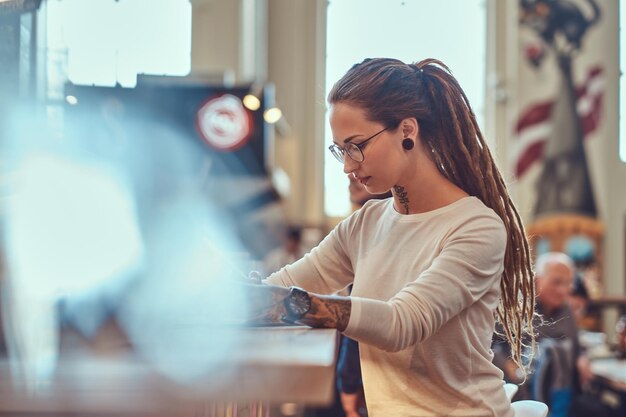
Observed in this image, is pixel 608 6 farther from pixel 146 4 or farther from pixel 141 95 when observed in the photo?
pixel 146 4

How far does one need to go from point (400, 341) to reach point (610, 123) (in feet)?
37.6

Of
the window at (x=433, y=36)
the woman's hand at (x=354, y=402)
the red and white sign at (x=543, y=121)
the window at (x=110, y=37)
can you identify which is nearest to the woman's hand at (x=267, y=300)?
the window at (x=110, y=37)

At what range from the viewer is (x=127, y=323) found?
2.91 meters

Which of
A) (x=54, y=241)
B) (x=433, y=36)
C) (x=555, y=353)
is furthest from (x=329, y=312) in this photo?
(x=433, y=36)

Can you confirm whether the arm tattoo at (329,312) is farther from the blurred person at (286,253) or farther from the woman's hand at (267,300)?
the blurred person at (286,253)

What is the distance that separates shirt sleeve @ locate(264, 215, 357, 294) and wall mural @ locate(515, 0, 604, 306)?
33.7 feet

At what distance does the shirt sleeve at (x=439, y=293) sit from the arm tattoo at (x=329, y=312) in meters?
0.01

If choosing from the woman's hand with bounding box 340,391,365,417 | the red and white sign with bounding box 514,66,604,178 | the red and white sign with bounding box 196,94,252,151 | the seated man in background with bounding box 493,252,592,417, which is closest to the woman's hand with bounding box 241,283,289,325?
the woman's hand with bounding box 340,391,365,417

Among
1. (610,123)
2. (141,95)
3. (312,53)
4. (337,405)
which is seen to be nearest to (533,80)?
(610,123)

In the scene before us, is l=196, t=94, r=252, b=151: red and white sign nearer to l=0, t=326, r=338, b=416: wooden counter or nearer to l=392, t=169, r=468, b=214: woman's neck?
l=392, t=169, r=468, b=214: woman's neck

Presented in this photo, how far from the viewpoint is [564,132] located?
1202 centimetres

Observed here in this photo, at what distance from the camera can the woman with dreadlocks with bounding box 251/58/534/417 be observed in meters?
1.50

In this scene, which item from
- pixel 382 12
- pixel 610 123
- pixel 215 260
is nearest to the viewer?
pixel 215 260

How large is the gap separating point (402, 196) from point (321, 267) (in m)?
0.26
